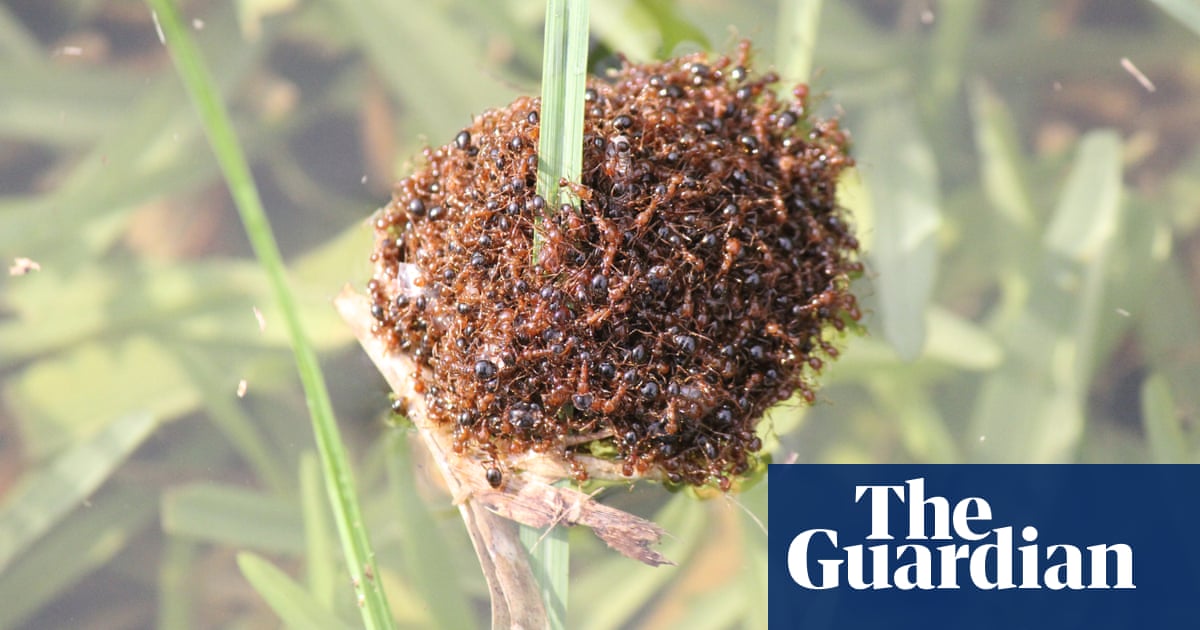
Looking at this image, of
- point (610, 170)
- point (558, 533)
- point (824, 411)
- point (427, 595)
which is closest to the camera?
point (610, 170)

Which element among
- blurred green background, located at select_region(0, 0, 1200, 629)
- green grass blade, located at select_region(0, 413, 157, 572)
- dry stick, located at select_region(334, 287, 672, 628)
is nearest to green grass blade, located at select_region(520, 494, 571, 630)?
dry stick, located at select_region(334, 287, 672, 628)

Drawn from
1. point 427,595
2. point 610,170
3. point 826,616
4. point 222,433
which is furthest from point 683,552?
point 222,433

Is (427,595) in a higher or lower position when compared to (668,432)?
lower

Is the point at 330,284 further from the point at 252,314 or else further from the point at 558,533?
the point at 558,533

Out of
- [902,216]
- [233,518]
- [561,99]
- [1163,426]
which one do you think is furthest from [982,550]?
[233,518]

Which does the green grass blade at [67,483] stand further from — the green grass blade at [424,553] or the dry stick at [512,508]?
the dry stick at [512,508]

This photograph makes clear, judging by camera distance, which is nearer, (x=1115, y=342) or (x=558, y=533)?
(x=558, y=533)
